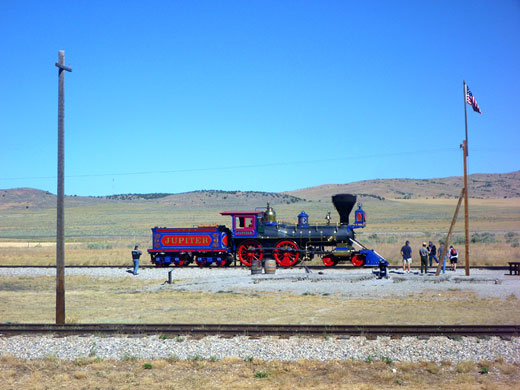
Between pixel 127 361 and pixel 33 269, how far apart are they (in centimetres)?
2125

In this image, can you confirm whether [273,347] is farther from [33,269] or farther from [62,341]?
[33,269]

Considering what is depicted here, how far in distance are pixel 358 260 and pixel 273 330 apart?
16.9 metres

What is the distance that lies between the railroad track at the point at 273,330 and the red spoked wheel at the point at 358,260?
1589 centimetres

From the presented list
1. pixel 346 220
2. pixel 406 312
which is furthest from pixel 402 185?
pixel 406 312

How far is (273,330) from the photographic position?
13.1 metres

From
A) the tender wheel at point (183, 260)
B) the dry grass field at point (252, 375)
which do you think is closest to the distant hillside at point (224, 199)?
the tender wheel at point (183, 260)

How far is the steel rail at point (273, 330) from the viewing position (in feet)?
41.7

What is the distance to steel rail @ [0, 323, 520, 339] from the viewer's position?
41.7 feet

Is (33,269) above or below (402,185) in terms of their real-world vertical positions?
below

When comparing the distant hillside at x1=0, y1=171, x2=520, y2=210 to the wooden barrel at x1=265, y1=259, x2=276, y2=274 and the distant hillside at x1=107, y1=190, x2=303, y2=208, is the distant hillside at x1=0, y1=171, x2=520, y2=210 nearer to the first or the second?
the distant hillside at x1=107, y1=190, x2=303, y2=208

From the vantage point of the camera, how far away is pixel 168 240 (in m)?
31.6

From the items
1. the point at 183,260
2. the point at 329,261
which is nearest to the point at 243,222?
the point at 183,260

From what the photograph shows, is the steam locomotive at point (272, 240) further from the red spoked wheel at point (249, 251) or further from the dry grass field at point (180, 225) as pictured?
the dry grass field at point (180, 225)

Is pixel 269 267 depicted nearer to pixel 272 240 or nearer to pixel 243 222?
pixel 272 240
